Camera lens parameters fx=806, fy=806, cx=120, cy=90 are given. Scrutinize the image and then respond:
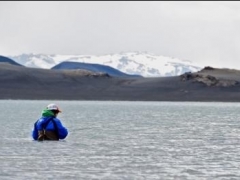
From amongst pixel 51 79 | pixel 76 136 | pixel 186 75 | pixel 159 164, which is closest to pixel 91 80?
pixel 51 79

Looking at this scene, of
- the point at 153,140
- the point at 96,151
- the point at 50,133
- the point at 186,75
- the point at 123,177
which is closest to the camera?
the point at 123,177

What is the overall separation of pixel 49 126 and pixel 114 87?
12382cm

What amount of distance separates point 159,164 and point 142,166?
74 centimetres

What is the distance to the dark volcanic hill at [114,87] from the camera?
142 m

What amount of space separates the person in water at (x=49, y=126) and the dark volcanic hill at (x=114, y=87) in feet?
364

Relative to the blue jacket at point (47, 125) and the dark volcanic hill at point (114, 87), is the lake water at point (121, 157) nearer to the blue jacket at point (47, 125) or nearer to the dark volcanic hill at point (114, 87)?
the blue jacket at point (47, 125)

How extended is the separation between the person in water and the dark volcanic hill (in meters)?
111

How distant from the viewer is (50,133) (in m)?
28.5

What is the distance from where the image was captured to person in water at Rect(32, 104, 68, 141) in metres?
27.6

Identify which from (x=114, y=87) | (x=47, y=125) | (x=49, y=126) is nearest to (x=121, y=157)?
(x=47, y=125)

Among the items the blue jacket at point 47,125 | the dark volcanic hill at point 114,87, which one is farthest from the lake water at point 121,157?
the dark volcanic hill at point 114,87

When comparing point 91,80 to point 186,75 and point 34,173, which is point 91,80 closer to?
point 186,75

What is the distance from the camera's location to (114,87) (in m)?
152

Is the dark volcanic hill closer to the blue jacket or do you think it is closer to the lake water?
the lake water
